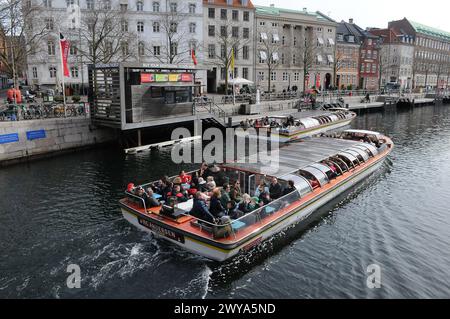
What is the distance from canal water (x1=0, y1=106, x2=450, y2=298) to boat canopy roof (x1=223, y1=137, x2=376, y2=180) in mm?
2656

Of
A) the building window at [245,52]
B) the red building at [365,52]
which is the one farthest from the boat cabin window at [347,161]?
the red building at [365,52]

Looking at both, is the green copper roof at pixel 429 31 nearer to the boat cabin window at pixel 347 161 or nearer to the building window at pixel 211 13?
the building window at pixel 211 13

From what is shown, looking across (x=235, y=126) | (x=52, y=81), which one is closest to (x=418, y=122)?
(x=235, y=126)

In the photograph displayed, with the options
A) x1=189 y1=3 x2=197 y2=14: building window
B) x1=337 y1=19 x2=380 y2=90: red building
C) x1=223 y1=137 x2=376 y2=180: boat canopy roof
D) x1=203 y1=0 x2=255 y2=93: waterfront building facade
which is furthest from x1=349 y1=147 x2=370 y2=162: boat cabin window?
x1=337 y1=19 x2=380 y2=90: red building

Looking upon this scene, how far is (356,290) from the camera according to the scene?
40.3 ft

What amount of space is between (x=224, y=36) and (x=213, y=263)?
5513 centimetres

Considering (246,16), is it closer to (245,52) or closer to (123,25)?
(245,52)

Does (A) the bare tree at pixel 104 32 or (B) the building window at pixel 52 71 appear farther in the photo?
(B) the building window at pixel 52 71

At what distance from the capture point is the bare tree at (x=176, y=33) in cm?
5850

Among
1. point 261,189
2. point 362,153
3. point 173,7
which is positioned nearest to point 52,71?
point 173,7

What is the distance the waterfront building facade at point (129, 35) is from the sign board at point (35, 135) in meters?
23.8

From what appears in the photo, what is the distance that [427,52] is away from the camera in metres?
117

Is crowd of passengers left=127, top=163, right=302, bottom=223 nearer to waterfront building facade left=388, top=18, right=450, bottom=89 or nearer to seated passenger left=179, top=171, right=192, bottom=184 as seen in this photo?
seated passenger left=179, top=171, right=192, bottom=184

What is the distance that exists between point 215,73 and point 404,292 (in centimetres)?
5792
